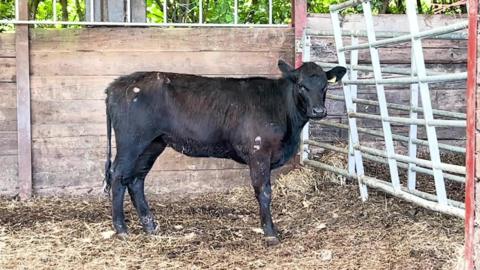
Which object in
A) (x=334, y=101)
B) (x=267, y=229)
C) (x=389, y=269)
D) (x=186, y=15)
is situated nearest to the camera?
(x=389, y=269)

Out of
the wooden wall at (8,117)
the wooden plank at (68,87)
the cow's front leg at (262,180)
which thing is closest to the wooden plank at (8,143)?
the wooden wall at (8,117)

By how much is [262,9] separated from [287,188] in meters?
2.31

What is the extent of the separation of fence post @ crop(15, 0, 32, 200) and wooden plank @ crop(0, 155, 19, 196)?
0.26 feet

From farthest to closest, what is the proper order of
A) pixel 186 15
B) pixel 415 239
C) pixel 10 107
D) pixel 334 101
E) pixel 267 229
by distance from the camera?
1. pixel 186 15
2. pixel 334 101
3. pixel 10 107
4. pixel 267 229
5. pixel 415 239

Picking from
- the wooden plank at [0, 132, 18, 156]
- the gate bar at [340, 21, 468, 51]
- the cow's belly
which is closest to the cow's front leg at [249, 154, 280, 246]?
the cow's belly

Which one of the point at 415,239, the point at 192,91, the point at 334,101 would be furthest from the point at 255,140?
the point at 334,101

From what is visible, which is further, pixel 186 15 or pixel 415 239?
pixel 186 15

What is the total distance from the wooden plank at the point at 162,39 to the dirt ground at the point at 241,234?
1418 millimetres

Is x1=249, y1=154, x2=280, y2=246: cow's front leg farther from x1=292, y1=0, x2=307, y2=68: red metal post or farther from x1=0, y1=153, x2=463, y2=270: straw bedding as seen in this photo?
x1=292, y1=0, x2=307, y2=68: red metal post

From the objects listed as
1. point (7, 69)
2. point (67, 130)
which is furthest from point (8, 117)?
point (67, 130)

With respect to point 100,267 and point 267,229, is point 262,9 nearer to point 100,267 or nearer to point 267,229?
point 267,229

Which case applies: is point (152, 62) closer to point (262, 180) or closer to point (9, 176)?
point (9, 176)

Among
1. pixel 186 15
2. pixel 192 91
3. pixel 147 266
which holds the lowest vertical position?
pixel 147 266

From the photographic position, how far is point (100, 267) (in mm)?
4180
